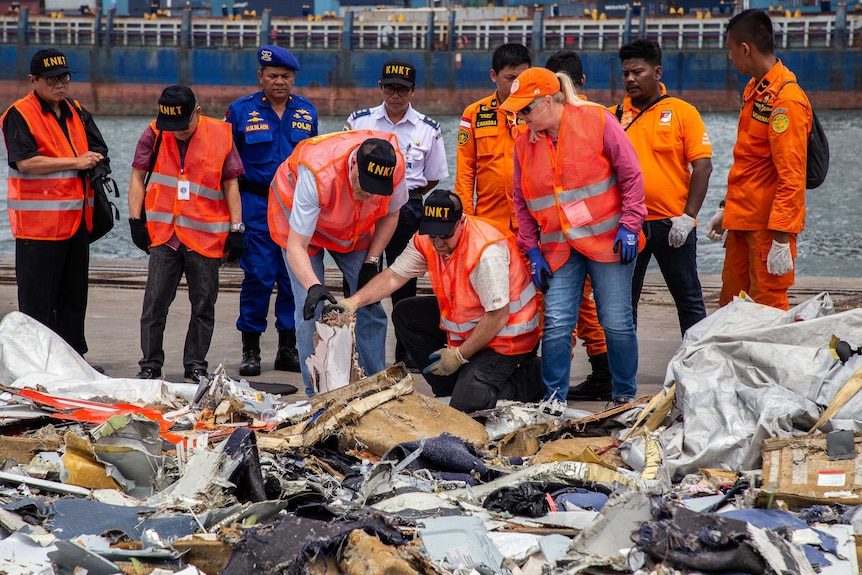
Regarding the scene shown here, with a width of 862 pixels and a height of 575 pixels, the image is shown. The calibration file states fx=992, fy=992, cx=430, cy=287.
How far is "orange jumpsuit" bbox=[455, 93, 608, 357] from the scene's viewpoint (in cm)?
544

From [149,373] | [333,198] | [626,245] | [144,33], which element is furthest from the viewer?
[144,33]

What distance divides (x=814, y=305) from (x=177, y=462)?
107 inches

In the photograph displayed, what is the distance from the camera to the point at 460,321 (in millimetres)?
4590

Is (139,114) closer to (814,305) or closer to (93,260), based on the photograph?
(93,260)

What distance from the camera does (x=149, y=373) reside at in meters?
5.22

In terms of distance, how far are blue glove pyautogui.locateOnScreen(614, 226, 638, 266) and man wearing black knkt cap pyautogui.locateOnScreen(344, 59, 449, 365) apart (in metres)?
1.59

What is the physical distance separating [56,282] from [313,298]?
6.17ft

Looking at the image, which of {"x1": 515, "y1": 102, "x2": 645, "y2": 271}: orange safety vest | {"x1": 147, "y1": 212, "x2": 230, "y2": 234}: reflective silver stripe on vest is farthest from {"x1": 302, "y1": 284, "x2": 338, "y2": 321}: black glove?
{"x1": 147, "y1": 212, "x2": 230, "y2": 234}: reflective silver stripe on vest

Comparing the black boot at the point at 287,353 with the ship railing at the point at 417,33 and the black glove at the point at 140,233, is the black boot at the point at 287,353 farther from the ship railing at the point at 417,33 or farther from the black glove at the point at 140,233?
the ship railing at the point at 417,33

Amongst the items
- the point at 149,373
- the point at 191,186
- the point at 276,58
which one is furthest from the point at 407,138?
the point at 149,373

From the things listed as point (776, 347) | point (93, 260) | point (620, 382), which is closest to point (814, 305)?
point (776, 347)

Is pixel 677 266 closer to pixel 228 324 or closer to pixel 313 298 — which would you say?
pixel 313 298

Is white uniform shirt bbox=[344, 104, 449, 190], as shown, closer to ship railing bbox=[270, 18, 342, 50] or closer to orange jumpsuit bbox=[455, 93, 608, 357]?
orange jumpsuit bbox=[455, 93, 608, 357]

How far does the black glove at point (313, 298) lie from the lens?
174 inches
